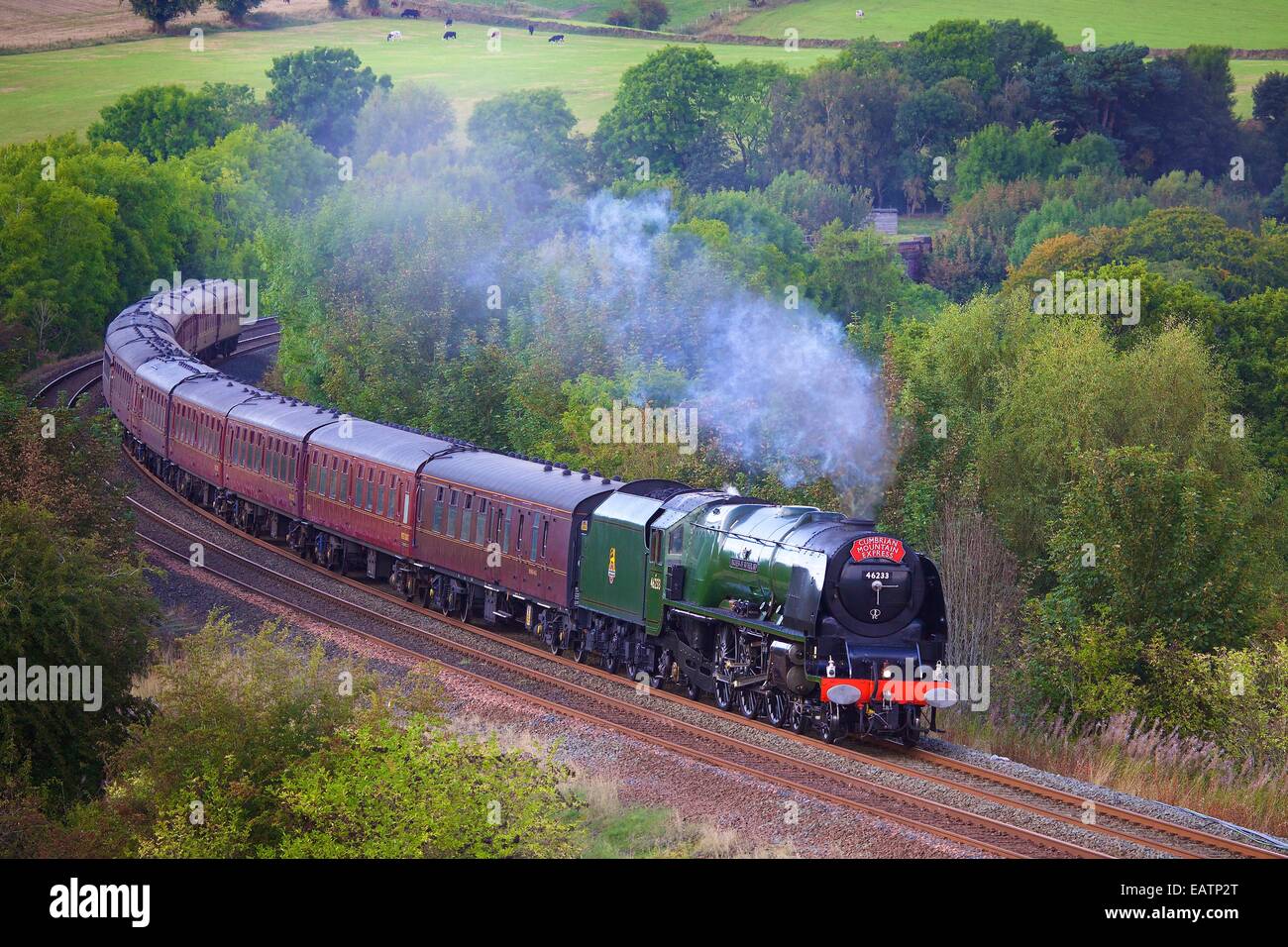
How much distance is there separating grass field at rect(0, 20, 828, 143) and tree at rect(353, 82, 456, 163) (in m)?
2.67

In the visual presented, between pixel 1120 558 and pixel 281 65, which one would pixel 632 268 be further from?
pixel 281 65

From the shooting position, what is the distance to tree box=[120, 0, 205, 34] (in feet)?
368

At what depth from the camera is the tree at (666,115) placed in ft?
349

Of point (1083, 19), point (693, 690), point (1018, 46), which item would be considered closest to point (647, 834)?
point (693, 690)

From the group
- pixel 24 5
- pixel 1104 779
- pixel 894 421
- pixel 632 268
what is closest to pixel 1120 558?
pixel 1104 779

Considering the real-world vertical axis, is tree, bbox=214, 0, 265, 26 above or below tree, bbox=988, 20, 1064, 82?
above

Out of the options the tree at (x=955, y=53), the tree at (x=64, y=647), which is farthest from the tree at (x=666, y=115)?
the tree at (x=64, y=647)

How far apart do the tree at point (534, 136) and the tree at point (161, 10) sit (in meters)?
28.9

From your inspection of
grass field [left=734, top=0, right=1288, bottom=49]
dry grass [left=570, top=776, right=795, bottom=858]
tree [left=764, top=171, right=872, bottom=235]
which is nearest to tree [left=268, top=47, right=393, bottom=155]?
tree [left=764, top=171, right=872, bottom=235]

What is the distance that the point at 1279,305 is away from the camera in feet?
189

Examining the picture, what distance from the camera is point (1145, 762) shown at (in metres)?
20.2

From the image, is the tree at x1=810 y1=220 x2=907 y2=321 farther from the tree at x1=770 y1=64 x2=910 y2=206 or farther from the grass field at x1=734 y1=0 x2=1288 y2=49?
the grass field at x1=734 y1=0 x2=1288 y2=49

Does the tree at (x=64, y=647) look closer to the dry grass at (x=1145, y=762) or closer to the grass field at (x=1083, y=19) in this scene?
the dry grass at (x=1145, y=762)

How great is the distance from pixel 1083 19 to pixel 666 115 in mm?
47149
